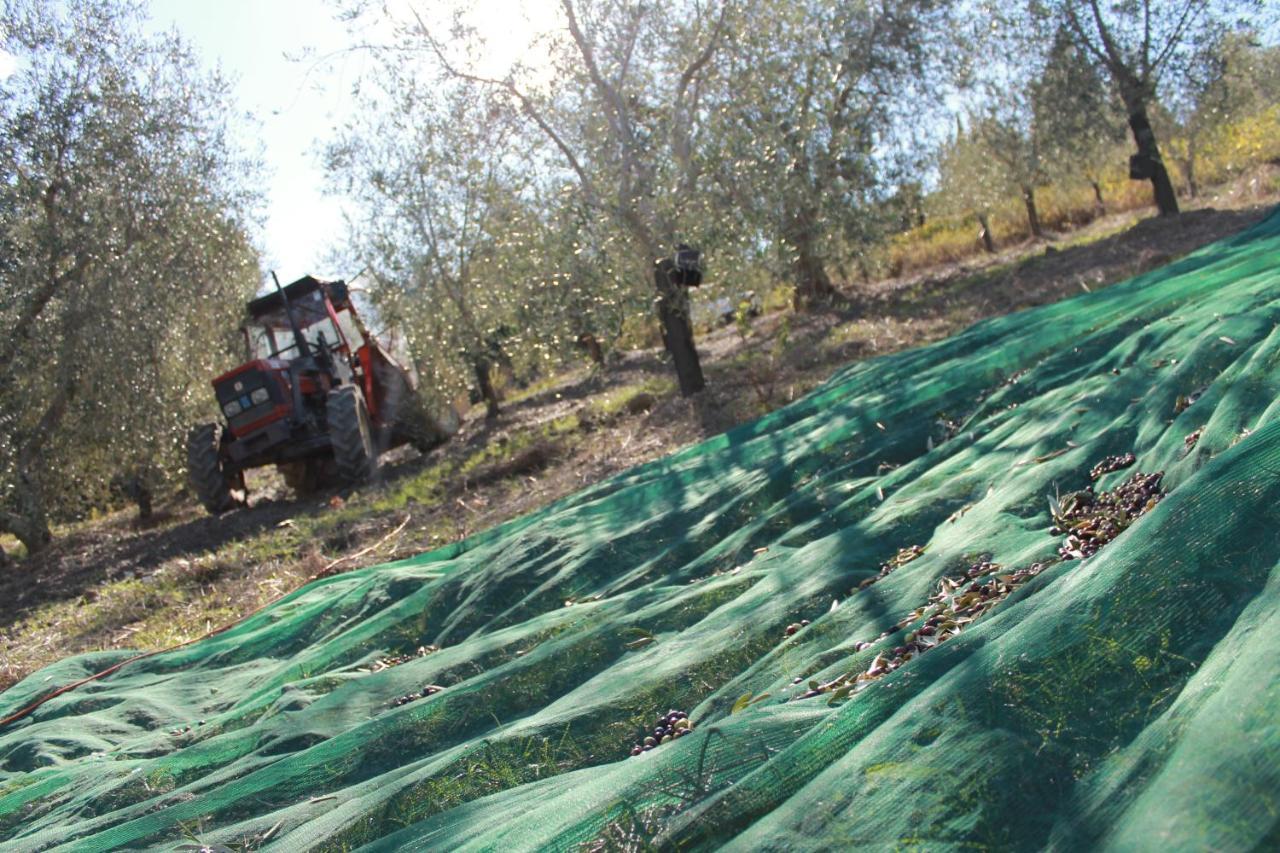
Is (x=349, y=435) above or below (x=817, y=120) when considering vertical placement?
below

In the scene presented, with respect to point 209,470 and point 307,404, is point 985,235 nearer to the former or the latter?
point 307,404

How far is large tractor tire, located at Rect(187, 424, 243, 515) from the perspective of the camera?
1286cm

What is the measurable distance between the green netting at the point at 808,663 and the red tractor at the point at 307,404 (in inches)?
217

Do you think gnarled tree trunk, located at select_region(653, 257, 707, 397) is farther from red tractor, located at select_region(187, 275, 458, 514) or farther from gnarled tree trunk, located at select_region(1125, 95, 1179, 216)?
gnarled tree trunk, located at select_region(1125, 95, 1179, 216)

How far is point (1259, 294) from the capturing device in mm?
5961

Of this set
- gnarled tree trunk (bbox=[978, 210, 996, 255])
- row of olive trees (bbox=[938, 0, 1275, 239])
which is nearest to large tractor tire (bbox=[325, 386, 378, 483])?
row of olive trees (bbox=[938, 0, 1275, 239])

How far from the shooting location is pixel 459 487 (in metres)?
11.2

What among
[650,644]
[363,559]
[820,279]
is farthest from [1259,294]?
[820,279]

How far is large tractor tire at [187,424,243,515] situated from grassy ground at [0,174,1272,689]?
26 centimetres

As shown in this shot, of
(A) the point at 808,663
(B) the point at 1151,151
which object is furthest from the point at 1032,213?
(A) the point at 808,663

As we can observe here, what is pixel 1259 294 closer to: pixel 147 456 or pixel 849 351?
pixel 849 351

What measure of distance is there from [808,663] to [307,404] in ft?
35.2

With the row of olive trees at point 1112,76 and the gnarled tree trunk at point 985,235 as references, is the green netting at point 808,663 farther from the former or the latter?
the gnarled tree trunk at point 985,235

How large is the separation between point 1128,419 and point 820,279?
50.7 ft
